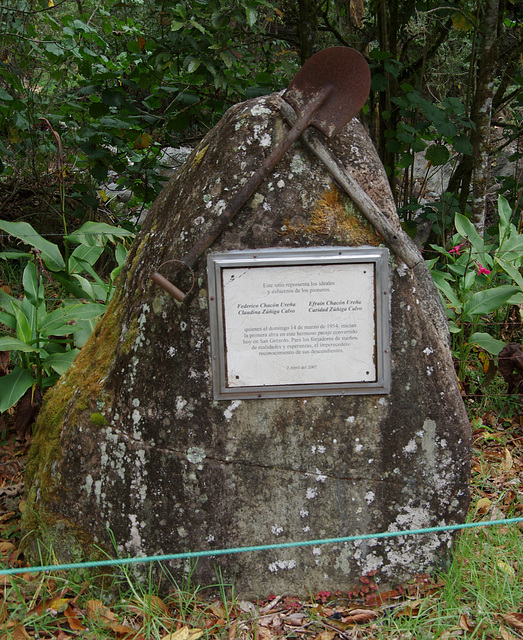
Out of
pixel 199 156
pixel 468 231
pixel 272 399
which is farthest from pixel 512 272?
pixel 199 156

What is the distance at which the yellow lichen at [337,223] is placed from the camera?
72.7 inches

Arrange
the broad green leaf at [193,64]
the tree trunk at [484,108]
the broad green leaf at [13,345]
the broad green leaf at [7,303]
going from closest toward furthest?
the broad green leaf at [13,345] → the broad green leaf at [7,303] → the broad green leaf at [193,64] → the tree trunk at [484,108]

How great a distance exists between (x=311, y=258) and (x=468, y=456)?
0.97m

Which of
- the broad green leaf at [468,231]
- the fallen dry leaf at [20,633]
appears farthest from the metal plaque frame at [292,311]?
the broad green leaf at [468,231]

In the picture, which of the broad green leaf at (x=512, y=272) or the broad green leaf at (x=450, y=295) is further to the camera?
the broad green leaf at (x=450, y=295)

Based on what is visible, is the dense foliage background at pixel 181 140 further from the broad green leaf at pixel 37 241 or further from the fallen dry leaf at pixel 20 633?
the fallen dry leaf at pixel 20 633

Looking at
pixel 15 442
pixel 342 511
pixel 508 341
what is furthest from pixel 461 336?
pixel 15 442

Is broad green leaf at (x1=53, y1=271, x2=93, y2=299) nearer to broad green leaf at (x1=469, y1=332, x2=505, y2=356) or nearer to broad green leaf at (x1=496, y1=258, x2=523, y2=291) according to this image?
broad green leaf at (x1=469, y1=332, x2=505, y2=356)

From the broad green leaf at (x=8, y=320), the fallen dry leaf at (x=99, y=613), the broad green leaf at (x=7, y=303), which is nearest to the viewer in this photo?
the fallen dry leaf at (x=99, y=613)

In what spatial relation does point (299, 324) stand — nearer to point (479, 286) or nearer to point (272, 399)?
point (272, 399)

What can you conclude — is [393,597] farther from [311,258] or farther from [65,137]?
[65,137]

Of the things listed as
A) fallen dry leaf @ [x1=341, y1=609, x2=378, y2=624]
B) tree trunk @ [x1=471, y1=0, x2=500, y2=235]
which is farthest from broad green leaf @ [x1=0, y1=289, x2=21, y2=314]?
tree trunk @ [x1=471, y1=0, x2=500, y2=235]

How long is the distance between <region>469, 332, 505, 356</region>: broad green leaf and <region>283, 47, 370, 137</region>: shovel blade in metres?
1.69

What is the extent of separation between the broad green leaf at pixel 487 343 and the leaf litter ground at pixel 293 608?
1078 mm
